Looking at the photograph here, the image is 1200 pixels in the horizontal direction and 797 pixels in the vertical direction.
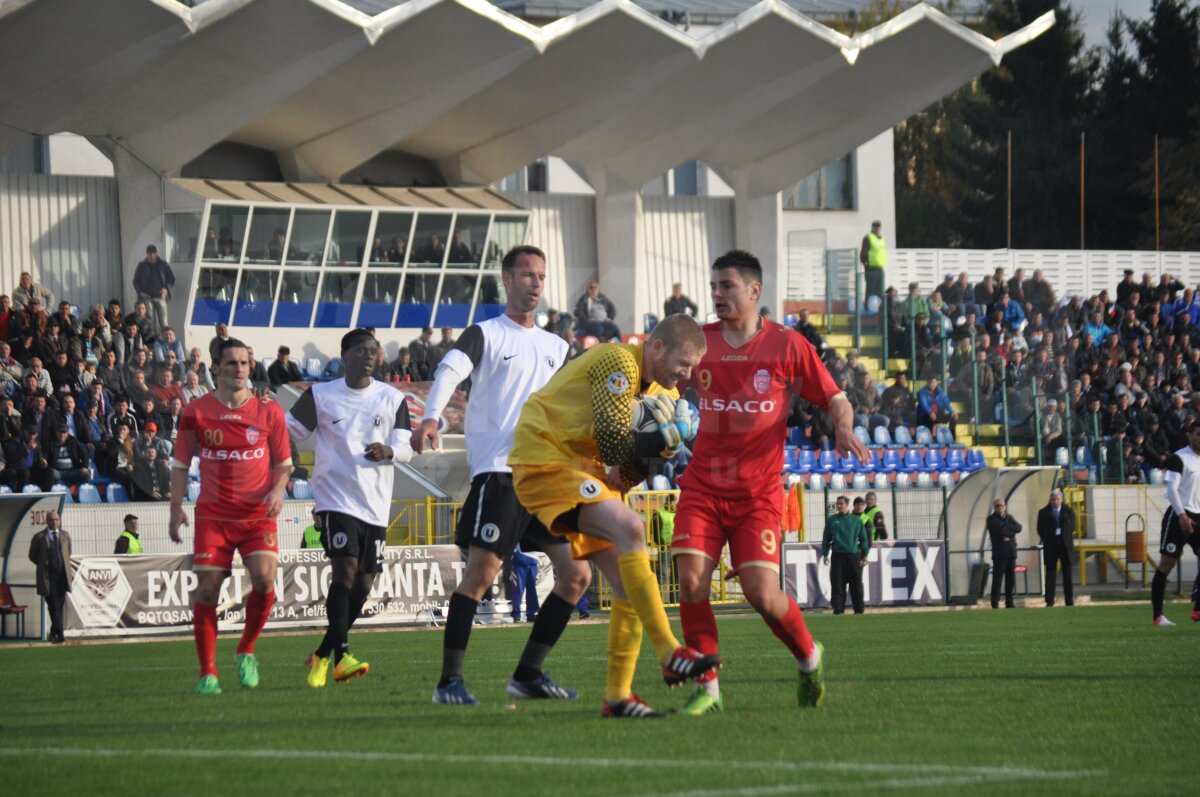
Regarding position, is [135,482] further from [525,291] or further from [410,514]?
[525,291]

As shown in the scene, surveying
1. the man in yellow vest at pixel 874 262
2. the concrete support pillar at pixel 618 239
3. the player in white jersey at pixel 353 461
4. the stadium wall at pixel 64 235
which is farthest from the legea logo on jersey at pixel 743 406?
the concrete support pillar at pixel 618 239

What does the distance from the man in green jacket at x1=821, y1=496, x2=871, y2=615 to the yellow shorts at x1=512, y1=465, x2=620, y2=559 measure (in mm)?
17513

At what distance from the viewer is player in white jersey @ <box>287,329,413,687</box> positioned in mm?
12062

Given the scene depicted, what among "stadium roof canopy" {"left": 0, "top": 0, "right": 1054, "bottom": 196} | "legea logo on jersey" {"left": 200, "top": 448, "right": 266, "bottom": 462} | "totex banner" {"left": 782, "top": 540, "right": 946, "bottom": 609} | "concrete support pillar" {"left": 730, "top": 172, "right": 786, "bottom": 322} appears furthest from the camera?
"concrete support pillar" {"left": 730, "top": 172, "right": 786, "bottom": 322}

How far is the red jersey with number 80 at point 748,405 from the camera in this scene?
9.04m

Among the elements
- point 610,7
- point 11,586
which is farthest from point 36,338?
point 610,7

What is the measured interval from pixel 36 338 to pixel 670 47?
45.3ft

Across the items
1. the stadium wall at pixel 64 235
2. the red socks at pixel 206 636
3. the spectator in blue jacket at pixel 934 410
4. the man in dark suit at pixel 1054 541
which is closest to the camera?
the red socks at pixel 206 636

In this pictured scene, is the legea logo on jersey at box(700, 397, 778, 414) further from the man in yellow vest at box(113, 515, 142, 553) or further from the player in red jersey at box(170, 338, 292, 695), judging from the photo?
the man in yellow vest at box(113, 515, 142, 553)

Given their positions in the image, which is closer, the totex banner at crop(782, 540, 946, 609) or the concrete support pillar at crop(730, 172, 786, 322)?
the totex banner at crop(782, 540, 946, 609)

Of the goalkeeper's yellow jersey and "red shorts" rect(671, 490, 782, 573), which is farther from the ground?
the goalkeeper's yellow jersey

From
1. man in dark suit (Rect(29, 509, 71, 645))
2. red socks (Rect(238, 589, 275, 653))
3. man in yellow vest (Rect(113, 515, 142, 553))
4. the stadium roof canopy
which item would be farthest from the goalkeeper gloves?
the stadium roof canopy

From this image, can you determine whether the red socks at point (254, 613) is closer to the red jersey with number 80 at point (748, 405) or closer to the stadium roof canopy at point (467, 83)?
the red jersey with number 80 at point (748, 405)

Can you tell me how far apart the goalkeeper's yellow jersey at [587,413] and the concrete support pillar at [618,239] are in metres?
33.6
